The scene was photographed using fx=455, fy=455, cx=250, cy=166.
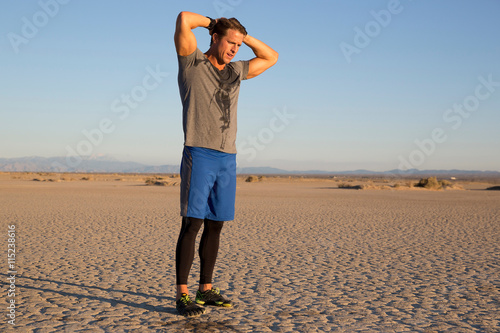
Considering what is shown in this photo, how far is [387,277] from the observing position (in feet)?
15.7

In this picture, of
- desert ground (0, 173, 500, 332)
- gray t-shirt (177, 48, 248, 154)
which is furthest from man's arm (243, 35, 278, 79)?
desert ground (0, 173, 500, 332)

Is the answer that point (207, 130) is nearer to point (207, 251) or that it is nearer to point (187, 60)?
point (187, 60)

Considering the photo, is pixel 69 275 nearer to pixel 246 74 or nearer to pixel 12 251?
pixel 12 251

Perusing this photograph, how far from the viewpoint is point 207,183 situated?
320 centimetres

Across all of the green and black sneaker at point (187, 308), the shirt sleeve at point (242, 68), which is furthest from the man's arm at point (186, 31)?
the green and black sneaker at point (187, 308)

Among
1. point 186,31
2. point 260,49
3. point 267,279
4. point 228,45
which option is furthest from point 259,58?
point 267,279

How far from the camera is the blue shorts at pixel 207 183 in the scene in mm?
3162

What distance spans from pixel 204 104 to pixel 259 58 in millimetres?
676

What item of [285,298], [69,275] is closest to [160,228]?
[69,275]

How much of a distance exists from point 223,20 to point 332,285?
2666 mm

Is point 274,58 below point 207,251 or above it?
above

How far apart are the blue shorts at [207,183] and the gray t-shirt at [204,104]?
3.1 inches

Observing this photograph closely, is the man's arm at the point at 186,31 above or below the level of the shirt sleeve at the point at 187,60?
above

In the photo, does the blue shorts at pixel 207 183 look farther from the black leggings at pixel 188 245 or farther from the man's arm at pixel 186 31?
the man's arm at pixel 186 31
